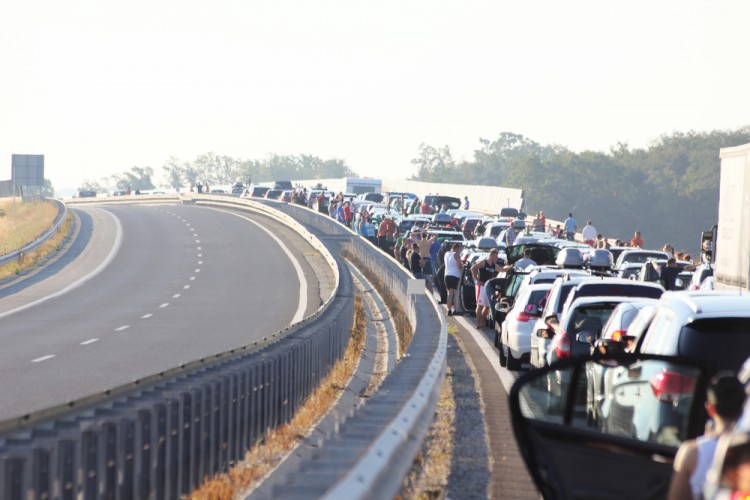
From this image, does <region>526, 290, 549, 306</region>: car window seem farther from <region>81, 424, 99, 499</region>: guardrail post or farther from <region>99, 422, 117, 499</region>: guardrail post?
<region>81, 424, 99, 499</region>: guardrail post

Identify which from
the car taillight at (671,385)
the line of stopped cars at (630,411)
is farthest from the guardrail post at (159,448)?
the car taillight at (671,385)

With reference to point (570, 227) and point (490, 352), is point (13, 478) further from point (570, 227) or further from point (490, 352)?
point (570, 227)

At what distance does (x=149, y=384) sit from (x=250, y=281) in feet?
113

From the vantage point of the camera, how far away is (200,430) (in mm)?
11086

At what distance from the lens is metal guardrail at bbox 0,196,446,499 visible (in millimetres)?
7488

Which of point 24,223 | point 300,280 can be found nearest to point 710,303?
point 300,280

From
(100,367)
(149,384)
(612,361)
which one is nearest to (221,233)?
(100,367)

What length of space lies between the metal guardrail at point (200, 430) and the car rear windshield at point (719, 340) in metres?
1.74

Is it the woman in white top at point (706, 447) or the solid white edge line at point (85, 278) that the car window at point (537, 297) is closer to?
the woman in white top at point (706, 447)

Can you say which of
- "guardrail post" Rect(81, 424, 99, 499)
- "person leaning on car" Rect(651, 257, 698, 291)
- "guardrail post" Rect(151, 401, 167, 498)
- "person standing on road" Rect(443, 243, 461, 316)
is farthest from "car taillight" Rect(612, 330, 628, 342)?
"person standing on road" Rect(443, 243, 461, 316)

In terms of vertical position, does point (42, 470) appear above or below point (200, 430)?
above

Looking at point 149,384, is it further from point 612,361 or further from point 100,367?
point 100,367

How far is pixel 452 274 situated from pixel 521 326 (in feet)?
38.4

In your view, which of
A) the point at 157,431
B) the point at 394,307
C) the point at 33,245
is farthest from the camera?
the point at 33,245
